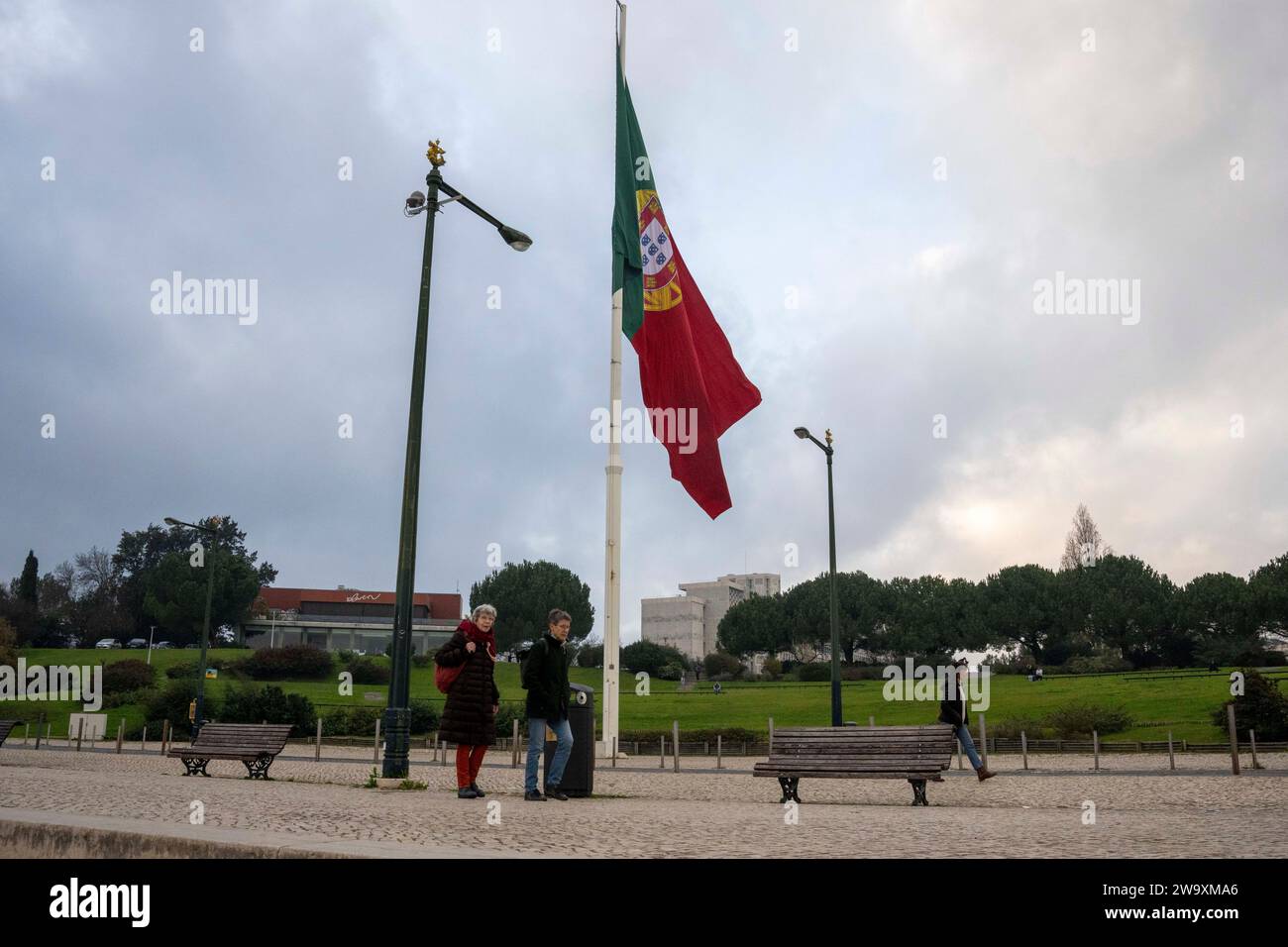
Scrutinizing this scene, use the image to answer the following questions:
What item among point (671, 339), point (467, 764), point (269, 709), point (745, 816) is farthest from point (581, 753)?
point (269, 709)

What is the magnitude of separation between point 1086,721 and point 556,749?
96.4 ft

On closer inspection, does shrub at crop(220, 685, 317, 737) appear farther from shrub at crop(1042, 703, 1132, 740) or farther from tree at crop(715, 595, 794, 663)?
tree at crop(715, 595, 794, 663)

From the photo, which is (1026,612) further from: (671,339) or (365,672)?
(671,339)

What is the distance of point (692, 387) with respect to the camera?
61.9ft

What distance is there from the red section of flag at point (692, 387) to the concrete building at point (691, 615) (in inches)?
4798

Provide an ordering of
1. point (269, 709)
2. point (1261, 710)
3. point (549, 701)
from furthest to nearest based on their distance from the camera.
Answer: point (269, 709)
point (1261, 710)
point (549, 701)

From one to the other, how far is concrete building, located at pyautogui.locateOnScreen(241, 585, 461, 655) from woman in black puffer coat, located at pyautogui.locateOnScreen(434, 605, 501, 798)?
97204mm

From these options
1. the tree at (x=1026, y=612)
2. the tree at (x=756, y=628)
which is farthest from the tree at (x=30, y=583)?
the tree at (x=1026, y=612)

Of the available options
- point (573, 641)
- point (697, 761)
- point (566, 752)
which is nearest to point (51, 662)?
point (573, 641)

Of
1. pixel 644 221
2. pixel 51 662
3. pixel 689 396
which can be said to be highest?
pixel 644 221

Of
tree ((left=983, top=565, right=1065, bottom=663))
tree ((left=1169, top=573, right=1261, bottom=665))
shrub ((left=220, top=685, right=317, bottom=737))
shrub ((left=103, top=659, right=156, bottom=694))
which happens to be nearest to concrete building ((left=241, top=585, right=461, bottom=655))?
shrub ((left=103, top=659, right=156, bottom=694))
